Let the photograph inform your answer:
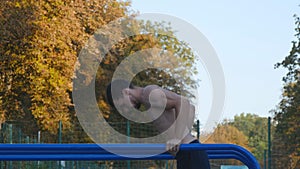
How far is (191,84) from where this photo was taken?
18.5ft

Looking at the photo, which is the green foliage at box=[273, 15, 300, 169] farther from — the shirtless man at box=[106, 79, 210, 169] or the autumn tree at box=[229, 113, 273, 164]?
the shirtless man at box=[106, 79, 210, 169]

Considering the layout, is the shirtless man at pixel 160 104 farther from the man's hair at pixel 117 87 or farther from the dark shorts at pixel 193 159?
the dark shorts at pixel 193 159

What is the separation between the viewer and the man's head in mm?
5254

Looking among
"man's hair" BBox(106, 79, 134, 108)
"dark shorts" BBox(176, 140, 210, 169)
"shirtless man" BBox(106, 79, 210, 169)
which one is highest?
"man's hair" BBox(106, 79, 134, 108)

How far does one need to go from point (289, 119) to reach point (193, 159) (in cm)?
1568

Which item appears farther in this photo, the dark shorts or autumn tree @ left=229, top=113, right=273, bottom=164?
autumn tree @ left=229, top=113, right=273, bottom=164

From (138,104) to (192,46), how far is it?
58cm

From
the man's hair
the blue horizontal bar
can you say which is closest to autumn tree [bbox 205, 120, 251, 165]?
the man's hair

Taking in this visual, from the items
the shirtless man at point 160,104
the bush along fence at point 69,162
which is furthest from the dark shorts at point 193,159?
the bush along fence at point 69,162

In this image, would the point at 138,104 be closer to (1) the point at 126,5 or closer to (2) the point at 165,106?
(2) the point at 165,106

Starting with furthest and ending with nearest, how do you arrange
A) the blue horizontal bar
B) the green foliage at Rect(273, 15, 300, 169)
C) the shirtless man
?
the green foliage at Rect(273, 15, 300, 169), the shirtless man, the blue horizontal bar

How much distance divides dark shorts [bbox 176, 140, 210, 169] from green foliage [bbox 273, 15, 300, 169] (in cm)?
1164

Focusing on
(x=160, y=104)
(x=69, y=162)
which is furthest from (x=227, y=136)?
(x=160, y=104)

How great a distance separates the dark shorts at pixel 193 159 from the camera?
5562 millimetres
